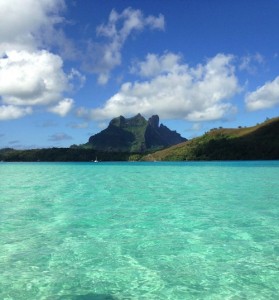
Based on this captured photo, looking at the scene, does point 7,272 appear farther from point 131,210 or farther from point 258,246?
point 131,210

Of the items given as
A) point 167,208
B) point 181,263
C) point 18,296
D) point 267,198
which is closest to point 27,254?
point 18,296

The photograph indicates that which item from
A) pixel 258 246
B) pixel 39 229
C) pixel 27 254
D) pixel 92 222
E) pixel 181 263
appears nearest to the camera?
pixel 181 263

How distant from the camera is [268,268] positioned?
12.7 m

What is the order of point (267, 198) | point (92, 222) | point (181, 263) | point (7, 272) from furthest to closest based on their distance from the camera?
point (267, 198) < point (92, 222) < point (181, 263) < point (7, 272)

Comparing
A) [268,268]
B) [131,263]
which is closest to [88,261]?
[131,263]

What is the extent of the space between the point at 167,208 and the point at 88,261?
14096 millimetres

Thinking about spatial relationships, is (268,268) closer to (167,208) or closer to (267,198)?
(167,208)

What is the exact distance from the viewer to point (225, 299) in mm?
10188

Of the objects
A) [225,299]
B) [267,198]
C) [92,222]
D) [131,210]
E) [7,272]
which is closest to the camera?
[225,299]

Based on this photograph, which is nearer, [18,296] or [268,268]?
[18,296]

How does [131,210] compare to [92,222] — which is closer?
[92,222]

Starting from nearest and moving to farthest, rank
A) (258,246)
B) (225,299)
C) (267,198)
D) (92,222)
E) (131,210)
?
(225,299), (258,246), (92,222), (131,210), (267,198)

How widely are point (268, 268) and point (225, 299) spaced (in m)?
3.31

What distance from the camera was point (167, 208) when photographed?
2730 centimetres
